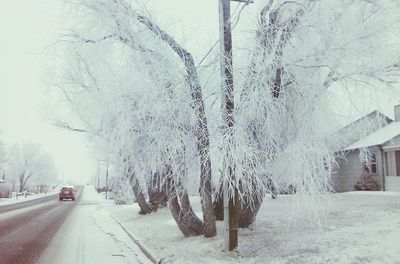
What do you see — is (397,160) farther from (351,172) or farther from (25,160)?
(25,160)

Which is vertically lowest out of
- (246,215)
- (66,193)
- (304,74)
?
(246,215)

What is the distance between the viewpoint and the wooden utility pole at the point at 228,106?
1036 cm

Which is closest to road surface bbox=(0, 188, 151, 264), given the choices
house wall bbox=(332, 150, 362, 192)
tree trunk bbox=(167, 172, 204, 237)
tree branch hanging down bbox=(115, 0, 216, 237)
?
tree trunk bbox=(167, 172, 204, 237)

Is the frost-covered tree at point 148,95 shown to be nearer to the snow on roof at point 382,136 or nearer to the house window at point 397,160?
the snow on roof at point 382,136

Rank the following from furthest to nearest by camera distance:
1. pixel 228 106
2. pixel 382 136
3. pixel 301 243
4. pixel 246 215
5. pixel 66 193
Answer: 1. pixel 66 193
2. pixel 382 136
3. pixel 246 215
4. pixel 301 243
5. pixel 228 106

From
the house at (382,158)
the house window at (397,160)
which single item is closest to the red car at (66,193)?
the house at (382,158)

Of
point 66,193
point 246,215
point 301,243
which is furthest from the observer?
point 66,193

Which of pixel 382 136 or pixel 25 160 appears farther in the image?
pixel 25 160

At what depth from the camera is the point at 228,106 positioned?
1056 centimetres

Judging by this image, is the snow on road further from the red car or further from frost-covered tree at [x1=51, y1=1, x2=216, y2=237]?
the red car

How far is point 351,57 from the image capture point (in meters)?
10.9

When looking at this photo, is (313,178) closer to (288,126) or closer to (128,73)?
(288,126)

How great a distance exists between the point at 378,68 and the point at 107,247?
8.67m

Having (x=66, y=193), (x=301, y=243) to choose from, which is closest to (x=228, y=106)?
(x=301, y=243)
